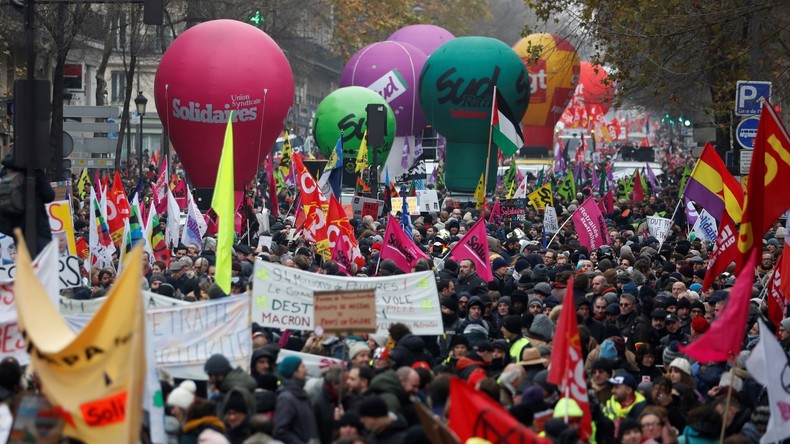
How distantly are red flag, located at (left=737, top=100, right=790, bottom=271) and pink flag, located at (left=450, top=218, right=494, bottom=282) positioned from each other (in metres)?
3.32

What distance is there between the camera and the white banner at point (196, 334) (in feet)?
34.5

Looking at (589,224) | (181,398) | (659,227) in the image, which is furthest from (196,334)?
(659,227)

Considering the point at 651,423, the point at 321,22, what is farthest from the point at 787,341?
the point at 321,22

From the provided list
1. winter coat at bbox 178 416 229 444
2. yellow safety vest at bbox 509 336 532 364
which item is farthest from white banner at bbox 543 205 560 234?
winter coat at bbox 178 416 229 444

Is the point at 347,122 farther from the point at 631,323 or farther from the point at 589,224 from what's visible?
the point at 631,323

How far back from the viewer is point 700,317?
42.6 feet

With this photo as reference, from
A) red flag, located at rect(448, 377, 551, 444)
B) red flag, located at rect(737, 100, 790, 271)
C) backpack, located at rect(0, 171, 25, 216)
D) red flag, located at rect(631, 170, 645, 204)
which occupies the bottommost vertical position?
red flag, located at rect(631, 170, 645, 204)

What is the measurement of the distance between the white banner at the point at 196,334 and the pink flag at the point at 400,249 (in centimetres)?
637

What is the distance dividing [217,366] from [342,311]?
876mm

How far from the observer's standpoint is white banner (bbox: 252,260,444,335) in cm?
1145

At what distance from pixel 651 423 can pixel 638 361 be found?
3500 mm

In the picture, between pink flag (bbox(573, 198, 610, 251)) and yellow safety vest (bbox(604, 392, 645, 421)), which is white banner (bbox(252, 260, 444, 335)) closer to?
yellow safety vest (bbox(604, 392, 645, 421))

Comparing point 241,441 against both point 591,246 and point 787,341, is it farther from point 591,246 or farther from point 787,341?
point 591,246

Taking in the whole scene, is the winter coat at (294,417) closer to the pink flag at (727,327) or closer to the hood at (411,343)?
the hood at (411,343)
